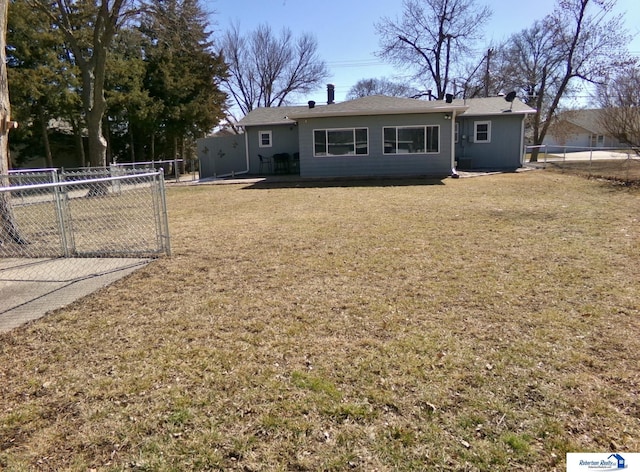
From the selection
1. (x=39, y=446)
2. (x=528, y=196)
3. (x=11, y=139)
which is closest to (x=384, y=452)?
(x=39, y=446)

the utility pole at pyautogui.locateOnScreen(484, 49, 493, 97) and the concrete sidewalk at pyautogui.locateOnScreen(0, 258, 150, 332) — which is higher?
the utility pole at pyautogui.locateOnScreen(484, 49, 493, 97)

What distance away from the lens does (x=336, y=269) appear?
4.81 m

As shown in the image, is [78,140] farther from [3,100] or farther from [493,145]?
[493,145]

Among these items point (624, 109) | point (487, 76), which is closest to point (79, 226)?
point (624, 109)

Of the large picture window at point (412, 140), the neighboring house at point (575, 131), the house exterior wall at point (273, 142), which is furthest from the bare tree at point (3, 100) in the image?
the neighboring house at point (575, 131)

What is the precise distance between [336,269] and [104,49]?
528 inches

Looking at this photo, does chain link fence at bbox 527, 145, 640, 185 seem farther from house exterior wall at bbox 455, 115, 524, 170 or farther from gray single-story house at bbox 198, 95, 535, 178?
gray single-story house at bbox 198, 95, 535, 178

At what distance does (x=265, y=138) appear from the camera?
20641 mm

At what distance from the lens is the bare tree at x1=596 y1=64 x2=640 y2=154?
41.8ft

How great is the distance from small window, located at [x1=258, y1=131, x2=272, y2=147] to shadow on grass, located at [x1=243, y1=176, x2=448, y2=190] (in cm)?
460

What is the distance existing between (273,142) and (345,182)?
6.67 m

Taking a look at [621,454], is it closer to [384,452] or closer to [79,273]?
[384,452]

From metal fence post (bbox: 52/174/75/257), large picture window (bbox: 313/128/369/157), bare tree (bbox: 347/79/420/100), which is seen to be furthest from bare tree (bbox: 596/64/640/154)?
bare tree (bbox: 347/79/420/100)

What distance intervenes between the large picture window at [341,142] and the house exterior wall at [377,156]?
124 mm
